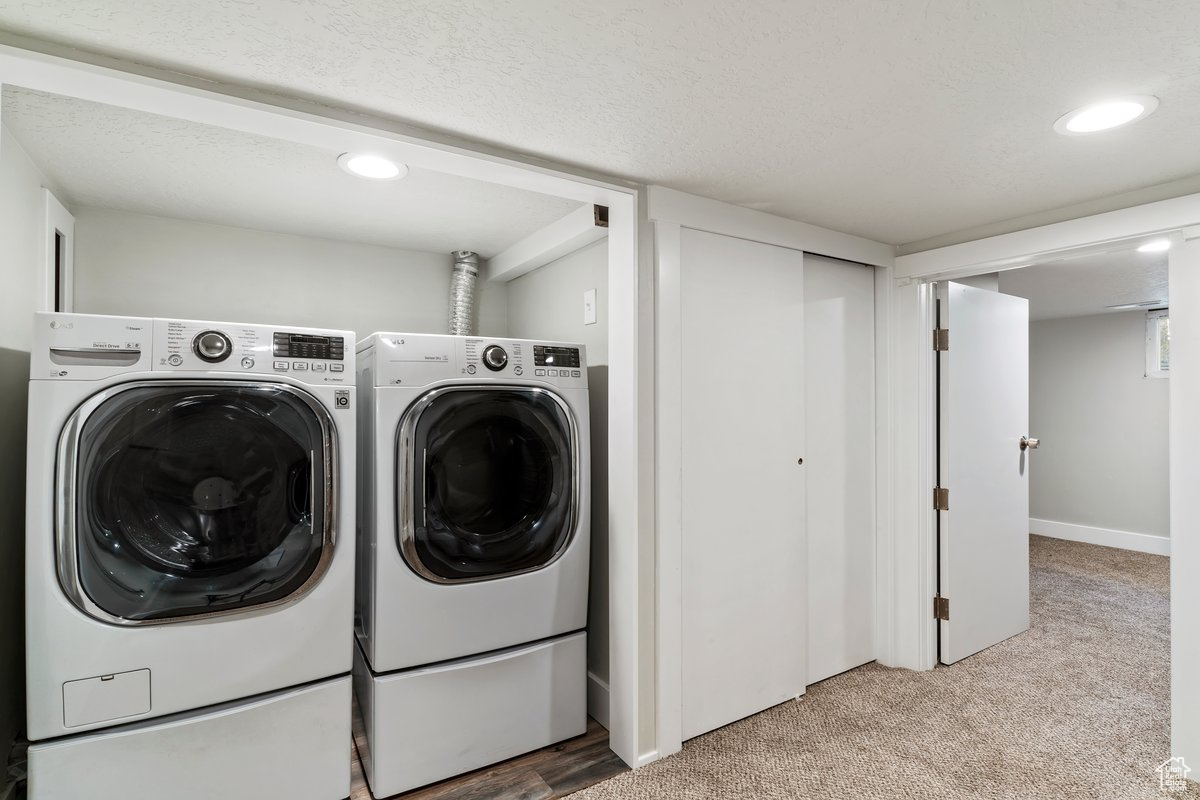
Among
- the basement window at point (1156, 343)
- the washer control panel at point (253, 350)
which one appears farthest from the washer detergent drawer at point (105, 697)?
the basement window at point (1156, 343)

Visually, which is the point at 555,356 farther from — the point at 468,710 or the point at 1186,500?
the point at 1186,500

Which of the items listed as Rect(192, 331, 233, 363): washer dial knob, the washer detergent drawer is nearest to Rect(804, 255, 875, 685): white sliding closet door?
Rect(192, 331, 233, 363): washer dial knob

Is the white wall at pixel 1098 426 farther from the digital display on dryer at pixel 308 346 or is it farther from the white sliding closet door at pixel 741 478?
the digital display on dryer at pixel 308 346

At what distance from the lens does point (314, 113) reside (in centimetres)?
151

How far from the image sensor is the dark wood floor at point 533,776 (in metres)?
1.92

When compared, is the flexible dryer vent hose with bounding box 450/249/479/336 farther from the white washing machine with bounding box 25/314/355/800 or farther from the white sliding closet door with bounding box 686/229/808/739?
the white sliding closet door with bounding box 686/229/808/739

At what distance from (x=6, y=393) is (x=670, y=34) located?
2094 mm

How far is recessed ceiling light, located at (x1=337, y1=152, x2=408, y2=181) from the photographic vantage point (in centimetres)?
189

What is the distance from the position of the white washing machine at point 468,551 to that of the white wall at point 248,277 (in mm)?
751


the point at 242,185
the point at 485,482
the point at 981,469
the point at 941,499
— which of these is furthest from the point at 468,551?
the point at 981,469

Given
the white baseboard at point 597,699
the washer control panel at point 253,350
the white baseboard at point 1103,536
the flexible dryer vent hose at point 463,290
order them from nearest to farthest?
the washer control panel at point 253,350 → the white baseboard at point 597,699 → the flexible dryer vent hose at point 463,290 → the white baseboard at point 1103,536

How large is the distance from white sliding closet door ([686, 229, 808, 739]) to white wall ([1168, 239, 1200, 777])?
4.00 feet

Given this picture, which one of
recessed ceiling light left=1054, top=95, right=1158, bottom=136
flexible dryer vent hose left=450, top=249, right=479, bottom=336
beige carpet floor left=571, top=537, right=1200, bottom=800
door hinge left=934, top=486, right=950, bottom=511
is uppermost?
recessed ceiling light left=1054, top=95, right=1158, bottom=136

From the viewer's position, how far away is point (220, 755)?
1672 mm
